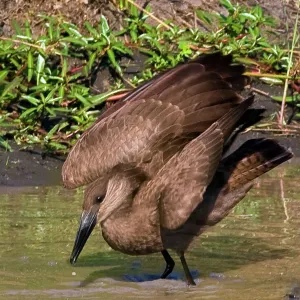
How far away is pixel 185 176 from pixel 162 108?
1.70 ft

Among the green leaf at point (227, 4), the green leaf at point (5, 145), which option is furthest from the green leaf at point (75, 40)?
the green leaf at point (227, 4)

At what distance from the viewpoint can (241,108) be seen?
20.9 ft

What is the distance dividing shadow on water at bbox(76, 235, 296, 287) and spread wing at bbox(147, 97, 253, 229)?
0.62m

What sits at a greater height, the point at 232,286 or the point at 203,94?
the point at 203,94

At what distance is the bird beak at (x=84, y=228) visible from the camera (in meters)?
6.33

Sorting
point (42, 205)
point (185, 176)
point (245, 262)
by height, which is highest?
point (185, 176)

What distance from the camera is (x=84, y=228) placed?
20.8ft

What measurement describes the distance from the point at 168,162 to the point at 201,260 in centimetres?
103

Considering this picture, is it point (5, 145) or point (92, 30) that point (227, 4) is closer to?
point (92, 30)

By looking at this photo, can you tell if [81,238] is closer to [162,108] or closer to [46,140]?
[162,108]

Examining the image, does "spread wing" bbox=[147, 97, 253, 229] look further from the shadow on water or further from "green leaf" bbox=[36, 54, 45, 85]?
"green leaf" bbox=[36, 54, 45, 85]

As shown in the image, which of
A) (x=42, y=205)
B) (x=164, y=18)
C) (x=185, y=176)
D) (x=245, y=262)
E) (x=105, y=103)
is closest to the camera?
(x=185, y=176)

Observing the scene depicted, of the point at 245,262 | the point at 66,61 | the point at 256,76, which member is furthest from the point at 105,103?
the point at 245,262

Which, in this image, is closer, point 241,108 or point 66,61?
point 241,108
